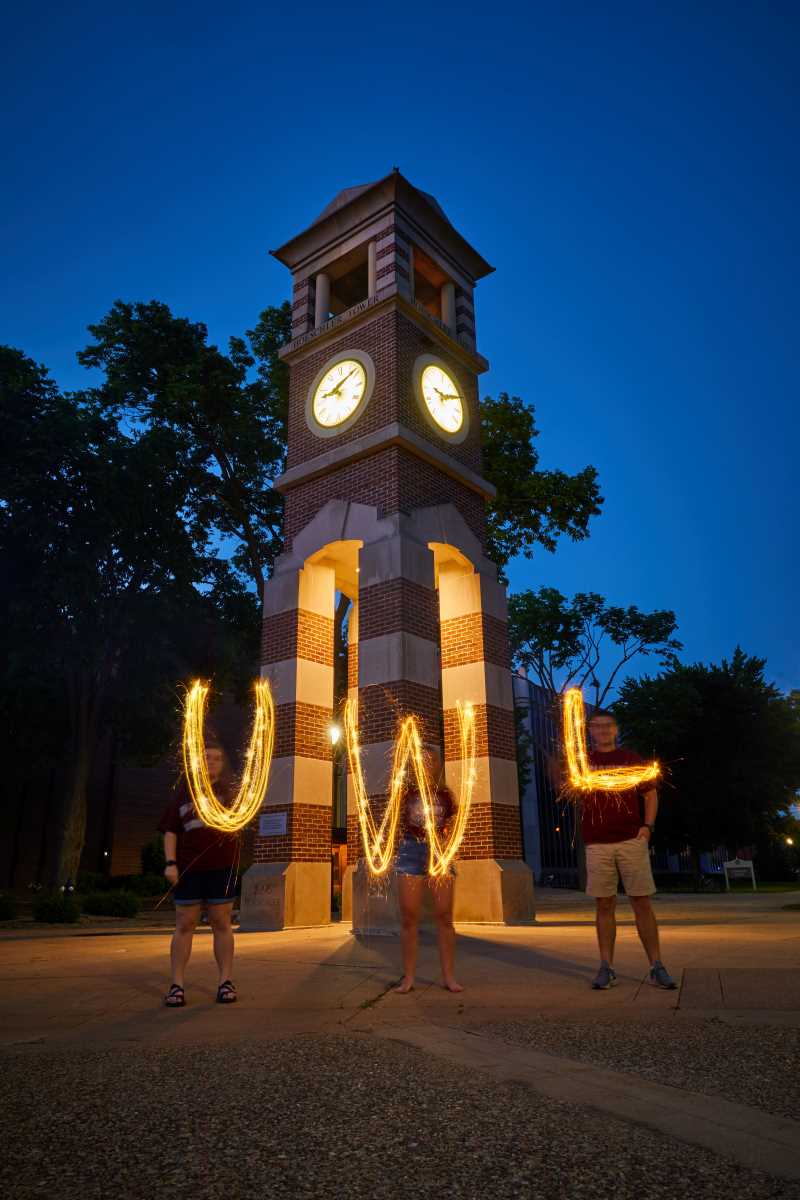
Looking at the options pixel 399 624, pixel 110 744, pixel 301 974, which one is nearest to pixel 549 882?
pixel 110 744

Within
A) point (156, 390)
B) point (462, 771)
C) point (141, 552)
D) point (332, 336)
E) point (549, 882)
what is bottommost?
point (549, 882)

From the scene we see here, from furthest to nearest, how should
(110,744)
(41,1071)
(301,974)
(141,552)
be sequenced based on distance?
1. (110,744)
2. (141,552)
3. (301,974)
4. (41,1071)

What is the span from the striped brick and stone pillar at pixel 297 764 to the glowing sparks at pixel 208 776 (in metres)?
0.78

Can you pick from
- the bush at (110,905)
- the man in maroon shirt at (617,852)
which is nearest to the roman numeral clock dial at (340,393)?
the man in maroon shirt at (617,852)

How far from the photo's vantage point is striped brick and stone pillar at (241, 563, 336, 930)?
12.6m

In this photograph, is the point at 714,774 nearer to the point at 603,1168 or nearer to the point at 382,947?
the point at 382,947

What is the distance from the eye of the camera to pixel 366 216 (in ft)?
52.3

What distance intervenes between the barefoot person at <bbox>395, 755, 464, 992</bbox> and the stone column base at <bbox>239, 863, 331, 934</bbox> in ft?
21.2

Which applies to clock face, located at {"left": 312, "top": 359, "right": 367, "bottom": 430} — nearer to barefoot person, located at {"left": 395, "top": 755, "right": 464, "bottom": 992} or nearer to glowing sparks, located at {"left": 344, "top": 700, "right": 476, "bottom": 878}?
glowing sparks, located at {"left": 344, "top": 700, "right": 476, "bottom": 878}

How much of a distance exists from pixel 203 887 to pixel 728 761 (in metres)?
37.0

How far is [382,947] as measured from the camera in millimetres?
9086

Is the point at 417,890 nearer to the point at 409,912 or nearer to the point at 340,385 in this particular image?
the point at 409,912

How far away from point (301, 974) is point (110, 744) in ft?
98.7

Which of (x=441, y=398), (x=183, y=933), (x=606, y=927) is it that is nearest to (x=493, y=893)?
(x=606, y=927)
